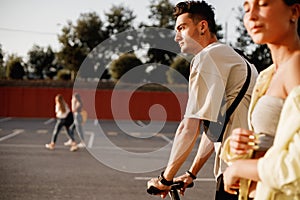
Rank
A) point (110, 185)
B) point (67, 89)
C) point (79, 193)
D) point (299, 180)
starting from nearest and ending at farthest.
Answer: point (299, 180)
point (79, 193)
point (110, 185)
point (67, 89)

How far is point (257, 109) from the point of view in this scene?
1418mm

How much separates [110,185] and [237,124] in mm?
5026

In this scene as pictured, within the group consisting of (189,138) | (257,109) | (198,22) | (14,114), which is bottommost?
(14,114)

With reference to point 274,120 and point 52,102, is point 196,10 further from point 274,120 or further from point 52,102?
point 52,102

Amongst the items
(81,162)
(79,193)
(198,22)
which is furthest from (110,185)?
(198,22)

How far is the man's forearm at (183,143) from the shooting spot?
2129 millimetres

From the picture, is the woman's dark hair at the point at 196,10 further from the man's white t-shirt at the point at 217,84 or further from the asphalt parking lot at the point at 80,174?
the asphalt parking lot at the point at 80,174

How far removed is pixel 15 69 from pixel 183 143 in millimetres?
33987

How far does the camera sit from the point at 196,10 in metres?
2.36

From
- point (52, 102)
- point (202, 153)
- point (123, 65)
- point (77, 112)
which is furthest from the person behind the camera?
point (52, 102)

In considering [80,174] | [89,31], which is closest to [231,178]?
[80,174]

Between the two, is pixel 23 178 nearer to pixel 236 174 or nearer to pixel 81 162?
pixel 81 162

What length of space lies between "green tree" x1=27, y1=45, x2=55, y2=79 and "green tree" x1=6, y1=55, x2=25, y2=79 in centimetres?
445

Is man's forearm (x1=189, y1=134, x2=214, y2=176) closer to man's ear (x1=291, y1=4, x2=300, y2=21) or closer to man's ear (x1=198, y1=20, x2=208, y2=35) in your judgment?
man's ear (x1=198, y1=20, x2=208, y2=35)
